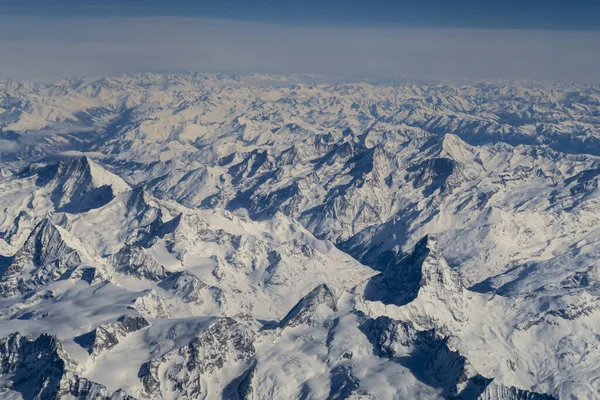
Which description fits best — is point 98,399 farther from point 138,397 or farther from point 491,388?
point 491,388

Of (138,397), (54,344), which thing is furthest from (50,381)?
(138,397)

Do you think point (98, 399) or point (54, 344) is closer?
point (98, 399)

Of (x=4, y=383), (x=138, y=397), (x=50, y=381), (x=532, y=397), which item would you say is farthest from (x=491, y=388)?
(x=4, y=383)

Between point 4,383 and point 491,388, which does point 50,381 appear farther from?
point 491,388

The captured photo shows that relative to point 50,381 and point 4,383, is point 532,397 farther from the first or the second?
point 4,383

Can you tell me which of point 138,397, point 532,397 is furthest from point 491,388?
point 138,397

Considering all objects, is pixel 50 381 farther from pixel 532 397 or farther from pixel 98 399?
pixel 532 397
